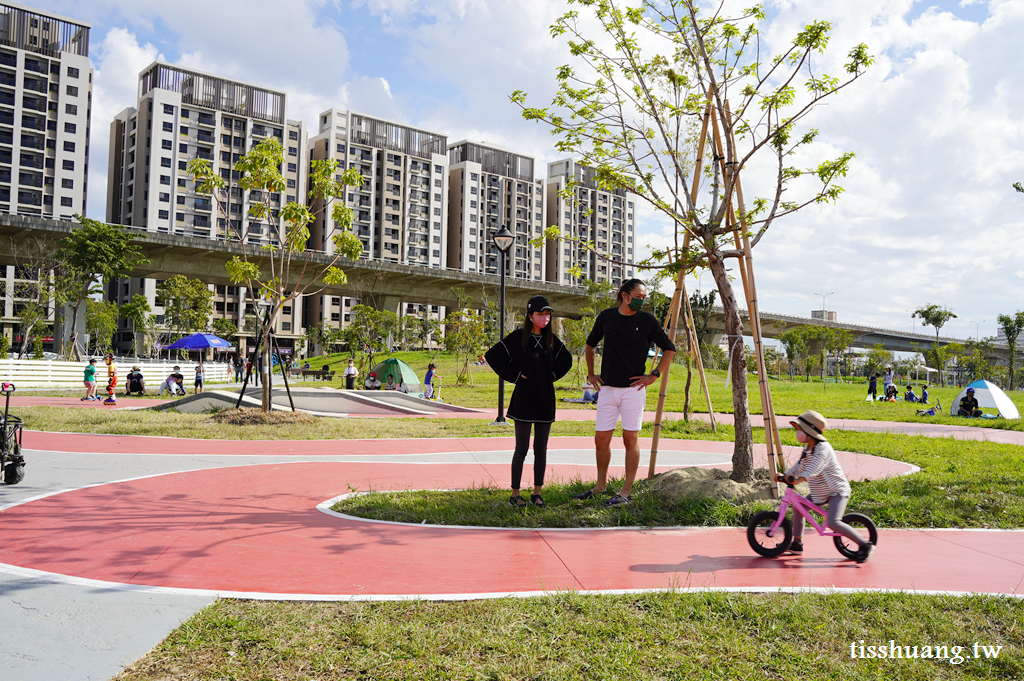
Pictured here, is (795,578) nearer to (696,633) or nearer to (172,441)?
(696,633)

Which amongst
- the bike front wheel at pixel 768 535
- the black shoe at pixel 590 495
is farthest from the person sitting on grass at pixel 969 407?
the bike front wheel at pixel 768 535

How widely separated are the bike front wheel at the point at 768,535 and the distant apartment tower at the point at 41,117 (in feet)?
288

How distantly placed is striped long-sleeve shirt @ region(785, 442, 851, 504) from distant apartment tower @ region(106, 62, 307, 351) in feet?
278

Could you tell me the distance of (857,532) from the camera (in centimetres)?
493

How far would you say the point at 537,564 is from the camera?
14.8 ft

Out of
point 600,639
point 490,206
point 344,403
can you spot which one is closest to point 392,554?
point 600,639

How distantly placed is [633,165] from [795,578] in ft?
17.2

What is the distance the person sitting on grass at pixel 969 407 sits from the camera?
1977 cm

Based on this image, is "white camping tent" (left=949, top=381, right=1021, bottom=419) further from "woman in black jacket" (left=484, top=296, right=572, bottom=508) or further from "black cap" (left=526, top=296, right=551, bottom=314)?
"black cap" (left=526, top=296, right=551, bottom=314)

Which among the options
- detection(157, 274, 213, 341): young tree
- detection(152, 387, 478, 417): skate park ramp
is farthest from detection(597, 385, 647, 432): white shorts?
detection(157, 274, 213, 341): young tree

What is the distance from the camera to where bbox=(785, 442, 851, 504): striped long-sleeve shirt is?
4.86m

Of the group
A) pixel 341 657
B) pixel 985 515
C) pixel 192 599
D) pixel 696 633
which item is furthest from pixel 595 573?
pixel 985 515

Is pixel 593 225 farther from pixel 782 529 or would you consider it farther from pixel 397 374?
pixel 782 529

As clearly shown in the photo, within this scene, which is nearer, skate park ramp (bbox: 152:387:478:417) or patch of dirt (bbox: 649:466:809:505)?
patch of dirt (bbox: 649:466:809:505)
